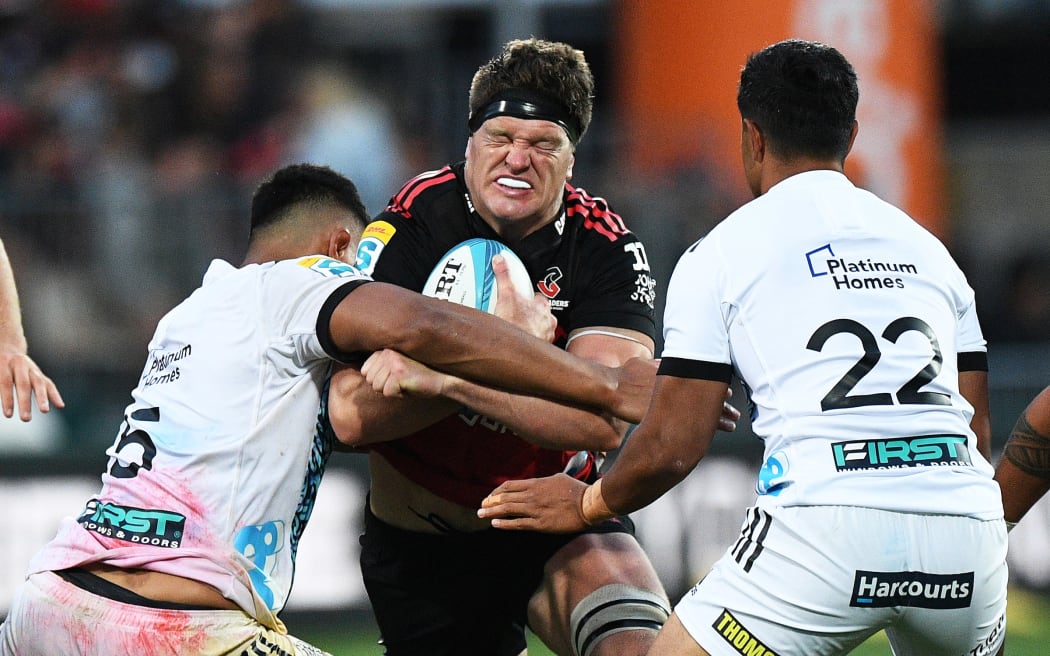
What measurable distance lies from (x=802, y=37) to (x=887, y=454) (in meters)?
8.13

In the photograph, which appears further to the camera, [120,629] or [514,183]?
[514,183]

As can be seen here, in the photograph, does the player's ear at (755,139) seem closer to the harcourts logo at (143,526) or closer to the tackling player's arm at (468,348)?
the tackling player's arm at (468,348)

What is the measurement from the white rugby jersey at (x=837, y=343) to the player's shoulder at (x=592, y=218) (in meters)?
1.31

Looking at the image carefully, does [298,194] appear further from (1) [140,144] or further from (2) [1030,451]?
(1) [140,144]

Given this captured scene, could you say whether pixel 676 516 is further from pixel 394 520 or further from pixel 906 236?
pixel 906 236

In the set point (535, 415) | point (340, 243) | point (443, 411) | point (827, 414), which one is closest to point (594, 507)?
point (535, 415)

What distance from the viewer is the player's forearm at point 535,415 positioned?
4.67 metres

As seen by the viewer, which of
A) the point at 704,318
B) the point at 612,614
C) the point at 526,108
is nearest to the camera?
the point at 704,318

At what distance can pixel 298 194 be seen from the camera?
511 centimetres

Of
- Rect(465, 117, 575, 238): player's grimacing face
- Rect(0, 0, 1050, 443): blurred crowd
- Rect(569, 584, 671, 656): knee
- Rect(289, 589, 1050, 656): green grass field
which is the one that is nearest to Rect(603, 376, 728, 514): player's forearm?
Rect(569, 584, 671, 656): knee

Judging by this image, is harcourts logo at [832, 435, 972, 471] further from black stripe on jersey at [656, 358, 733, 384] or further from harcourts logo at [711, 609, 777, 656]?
harcourts logo at [711, 609, 777, 656]

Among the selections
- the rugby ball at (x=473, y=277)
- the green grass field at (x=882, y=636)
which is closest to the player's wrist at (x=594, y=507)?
the rugby ball at (x=473, y=277)

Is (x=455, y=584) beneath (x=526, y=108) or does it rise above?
beneath

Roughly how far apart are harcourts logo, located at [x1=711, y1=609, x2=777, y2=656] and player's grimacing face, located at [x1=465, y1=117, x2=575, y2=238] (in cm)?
193
